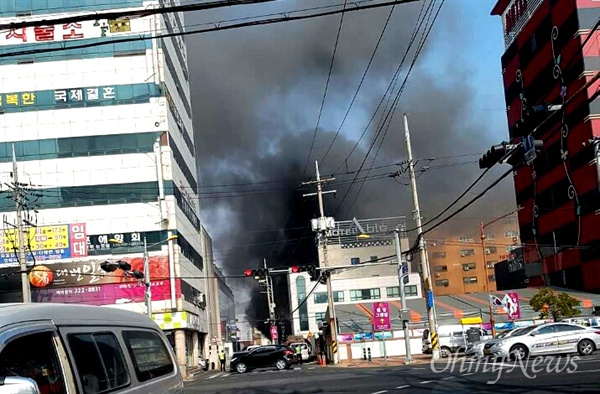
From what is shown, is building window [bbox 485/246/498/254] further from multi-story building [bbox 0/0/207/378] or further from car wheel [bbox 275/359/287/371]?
car wheel [bbox 275/359/287/371]

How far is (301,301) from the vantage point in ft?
327

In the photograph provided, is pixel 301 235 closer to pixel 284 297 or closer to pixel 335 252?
pixel 335 252

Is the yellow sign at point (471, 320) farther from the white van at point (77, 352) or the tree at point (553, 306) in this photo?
the white van at point (77, 352)

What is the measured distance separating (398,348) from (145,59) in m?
27.8

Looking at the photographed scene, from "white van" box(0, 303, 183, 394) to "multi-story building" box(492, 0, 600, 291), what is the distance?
42.8m

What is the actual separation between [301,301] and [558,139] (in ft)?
172

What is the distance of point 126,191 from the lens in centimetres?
5072

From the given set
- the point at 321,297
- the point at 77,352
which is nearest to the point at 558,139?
the point at 321,297

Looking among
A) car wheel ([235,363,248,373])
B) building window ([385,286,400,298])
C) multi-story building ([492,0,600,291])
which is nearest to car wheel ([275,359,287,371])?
car wheel ([235,363,248,373])

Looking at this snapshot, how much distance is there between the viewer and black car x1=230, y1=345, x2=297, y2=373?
41500 millimetres

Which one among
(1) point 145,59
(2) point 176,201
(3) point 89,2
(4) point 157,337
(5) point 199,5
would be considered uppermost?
(3) point 89,2

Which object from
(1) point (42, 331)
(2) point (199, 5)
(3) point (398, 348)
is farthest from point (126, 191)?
(1) point (42, 331)

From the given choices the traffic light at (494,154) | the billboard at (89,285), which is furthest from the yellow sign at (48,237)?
the traffic light at (494,154)

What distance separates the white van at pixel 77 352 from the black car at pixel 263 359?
1422 inches
